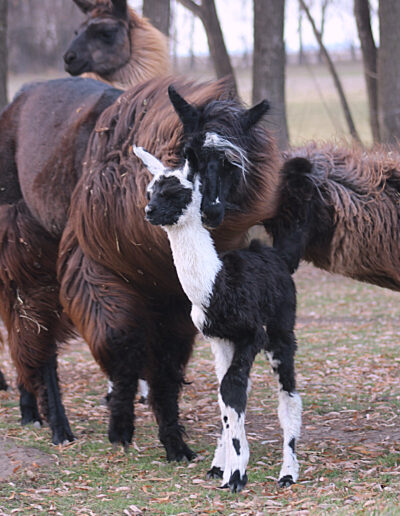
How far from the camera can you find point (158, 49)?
21.8ft

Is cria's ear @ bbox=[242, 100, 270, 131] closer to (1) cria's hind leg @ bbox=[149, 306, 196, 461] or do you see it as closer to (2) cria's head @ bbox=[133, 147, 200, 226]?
(2) cria's head @ bbox=[133, 147, 200, 226]

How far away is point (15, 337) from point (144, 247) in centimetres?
175

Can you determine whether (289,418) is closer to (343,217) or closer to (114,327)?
(114,327)

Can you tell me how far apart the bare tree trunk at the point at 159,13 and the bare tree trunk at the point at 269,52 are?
1502 millimetres

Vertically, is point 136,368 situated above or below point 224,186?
below

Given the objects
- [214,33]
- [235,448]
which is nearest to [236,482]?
[235,448]

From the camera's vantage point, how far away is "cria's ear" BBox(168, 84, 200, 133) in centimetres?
387

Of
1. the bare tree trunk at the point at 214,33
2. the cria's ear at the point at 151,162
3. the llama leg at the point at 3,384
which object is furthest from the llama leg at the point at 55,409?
the bare tree trunk at the point at 214,33

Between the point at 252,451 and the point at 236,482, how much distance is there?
2.93ft

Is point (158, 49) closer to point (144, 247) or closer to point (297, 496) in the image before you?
point (144, 247)

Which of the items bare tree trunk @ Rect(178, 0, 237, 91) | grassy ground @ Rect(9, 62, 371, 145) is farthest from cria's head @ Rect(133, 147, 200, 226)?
grassy ground @ Rect(9, 62, 371, 145)

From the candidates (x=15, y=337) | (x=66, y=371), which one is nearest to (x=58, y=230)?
(x=15, y=337)

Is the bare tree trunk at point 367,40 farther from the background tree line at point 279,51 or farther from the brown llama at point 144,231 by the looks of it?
the brown llama at point 144,231

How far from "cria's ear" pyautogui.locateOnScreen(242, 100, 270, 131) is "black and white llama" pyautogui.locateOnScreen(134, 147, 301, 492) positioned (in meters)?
0.41
